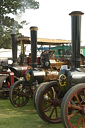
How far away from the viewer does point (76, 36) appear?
3.45 meters

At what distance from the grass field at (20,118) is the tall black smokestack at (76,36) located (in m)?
1.11

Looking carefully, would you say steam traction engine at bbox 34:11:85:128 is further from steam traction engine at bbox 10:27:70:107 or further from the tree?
the tree

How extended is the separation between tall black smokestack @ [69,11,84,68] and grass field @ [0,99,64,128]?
3.66 feet

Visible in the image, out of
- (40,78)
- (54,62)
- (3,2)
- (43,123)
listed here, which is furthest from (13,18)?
(43,123)

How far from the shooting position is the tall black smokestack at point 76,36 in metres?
3.45

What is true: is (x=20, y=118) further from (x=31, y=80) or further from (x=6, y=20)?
(x=6, y=20)

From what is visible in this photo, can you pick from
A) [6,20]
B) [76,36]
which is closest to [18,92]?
[76,36]

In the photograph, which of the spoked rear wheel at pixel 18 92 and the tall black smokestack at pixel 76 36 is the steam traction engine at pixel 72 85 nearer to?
the tall black smokestack at pixel 76 36

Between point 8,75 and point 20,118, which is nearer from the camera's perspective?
point 20,118

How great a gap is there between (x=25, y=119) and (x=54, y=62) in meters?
2.74

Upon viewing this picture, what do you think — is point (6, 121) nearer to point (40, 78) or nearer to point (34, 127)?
point (34, 127)

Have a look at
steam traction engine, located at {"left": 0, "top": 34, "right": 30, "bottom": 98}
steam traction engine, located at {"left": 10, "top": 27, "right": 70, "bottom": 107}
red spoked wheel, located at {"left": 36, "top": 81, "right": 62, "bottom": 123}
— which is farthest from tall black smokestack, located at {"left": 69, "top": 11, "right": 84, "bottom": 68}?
steam traction engine, located at {"left": 0, "top": 34, "right": 30, "bottom": 98}

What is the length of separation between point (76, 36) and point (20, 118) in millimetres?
1834

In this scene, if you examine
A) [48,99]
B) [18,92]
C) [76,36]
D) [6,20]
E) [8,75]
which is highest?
[6,20]
